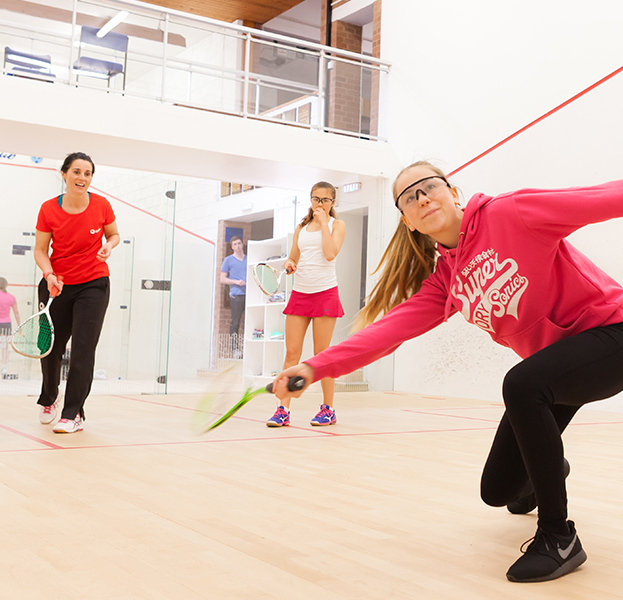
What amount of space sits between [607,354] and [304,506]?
84 centimetres

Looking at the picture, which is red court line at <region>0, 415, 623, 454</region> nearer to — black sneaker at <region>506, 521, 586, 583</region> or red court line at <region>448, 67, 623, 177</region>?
black sneaker at <region>506, 521, 586, 583</region>

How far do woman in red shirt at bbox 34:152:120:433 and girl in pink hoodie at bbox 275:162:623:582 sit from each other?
182cm

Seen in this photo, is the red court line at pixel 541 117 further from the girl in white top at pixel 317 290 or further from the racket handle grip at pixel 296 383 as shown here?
the racket handle grip at pixel 296 383

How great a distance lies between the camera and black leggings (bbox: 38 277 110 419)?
3.10m

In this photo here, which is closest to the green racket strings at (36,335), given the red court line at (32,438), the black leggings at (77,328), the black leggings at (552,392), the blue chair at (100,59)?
the black leggings at (77,328)

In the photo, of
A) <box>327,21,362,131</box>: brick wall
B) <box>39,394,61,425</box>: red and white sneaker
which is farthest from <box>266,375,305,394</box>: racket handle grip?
<box>327,21,362,131</box>: brick wall

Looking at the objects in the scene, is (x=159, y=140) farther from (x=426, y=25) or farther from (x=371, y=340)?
(x=371, y=340)

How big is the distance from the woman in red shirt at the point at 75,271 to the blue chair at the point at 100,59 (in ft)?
8.67

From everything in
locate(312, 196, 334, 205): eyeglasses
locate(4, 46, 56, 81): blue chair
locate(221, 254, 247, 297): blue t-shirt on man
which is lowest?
locate(221, 254, 247, 297): blue t-shirt on man

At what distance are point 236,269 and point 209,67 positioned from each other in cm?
215

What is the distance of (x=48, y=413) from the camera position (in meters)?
3.39

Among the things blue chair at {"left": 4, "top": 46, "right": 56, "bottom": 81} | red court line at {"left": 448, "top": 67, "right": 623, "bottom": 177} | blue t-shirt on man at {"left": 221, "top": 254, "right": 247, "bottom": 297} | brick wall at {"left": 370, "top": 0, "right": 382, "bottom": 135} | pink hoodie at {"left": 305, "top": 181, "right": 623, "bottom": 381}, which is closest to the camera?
pink hoodie at {"left": 305, "top": 181, "right": 623, "bottom": 381}

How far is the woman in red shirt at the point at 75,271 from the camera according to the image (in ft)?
10.2

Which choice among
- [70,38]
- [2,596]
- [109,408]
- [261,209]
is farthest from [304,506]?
[261,209]
